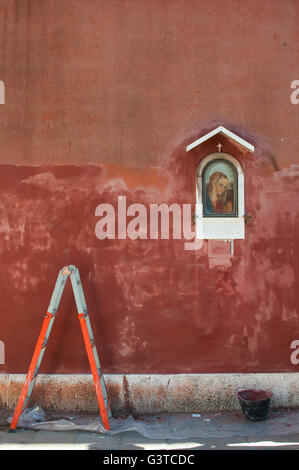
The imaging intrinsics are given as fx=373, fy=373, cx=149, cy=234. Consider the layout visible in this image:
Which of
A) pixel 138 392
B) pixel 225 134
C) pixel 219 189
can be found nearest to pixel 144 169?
pixel 219 189

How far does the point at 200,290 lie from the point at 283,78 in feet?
11.7

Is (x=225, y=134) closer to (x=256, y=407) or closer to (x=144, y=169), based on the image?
(x=144, y=169)

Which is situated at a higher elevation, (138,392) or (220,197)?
(220,197)

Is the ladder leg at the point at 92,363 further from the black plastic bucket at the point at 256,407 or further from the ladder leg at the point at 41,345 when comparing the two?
the black plastic bucket at the point at 256,407

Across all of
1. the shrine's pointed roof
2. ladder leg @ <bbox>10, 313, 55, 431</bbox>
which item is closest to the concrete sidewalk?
ladder leg @ <bbox>10, 313, 55, 431</bbox>

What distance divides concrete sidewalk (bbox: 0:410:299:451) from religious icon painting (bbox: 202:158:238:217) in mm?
2983

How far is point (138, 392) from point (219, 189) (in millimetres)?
3253

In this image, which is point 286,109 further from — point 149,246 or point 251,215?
point 149,246

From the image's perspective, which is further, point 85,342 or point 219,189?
point 219,189

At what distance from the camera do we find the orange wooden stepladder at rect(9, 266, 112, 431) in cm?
505

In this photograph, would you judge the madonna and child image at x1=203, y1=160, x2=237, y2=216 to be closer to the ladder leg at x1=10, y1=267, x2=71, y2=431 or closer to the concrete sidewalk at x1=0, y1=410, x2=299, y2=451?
the ladder leg at x1=10, y1=267, x2=71, y2=431

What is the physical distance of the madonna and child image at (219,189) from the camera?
5.67m

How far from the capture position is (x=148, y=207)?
5.68 meters

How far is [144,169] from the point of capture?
571 cm
